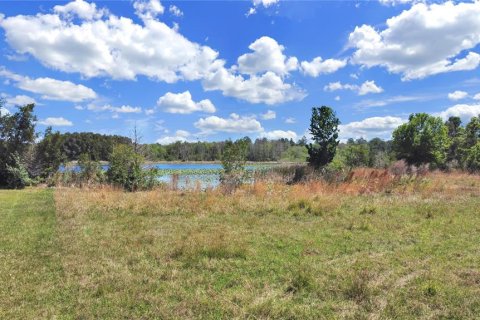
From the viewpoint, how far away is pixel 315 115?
20.9 m

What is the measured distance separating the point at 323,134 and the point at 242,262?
15926 mm

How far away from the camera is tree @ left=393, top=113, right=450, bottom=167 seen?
2841 cm

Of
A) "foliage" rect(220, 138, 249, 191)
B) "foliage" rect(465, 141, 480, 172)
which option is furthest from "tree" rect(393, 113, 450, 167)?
"foliage" rect(220, 138, 249, 191)

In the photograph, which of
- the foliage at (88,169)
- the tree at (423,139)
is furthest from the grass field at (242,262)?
the tree at (423,139)

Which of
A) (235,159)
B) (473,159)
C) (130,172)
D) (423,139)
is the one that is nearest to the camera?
(235,159)

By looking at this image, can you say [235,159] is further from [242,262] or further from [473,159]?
[473,159]

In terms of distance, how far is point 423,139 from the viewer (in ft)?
93.5

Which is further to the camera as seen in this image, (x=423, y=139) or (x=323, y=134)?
(x=423, y=139)

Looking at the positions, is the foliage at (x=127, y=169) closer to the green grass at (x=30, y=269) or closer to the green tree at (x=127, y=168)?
the green tree at (x=127, y=168)

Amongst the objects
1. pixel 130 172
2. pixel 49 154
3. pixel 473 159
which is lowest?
pixel 473 159

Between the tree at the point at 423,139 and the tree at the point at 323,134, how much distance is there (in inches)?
440

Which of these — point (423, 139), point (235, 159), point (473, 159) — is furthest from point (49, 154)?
point (473, 159)

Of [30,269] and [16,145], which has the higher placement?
[16,145]

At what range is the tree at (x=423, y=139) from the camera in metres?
28.4
